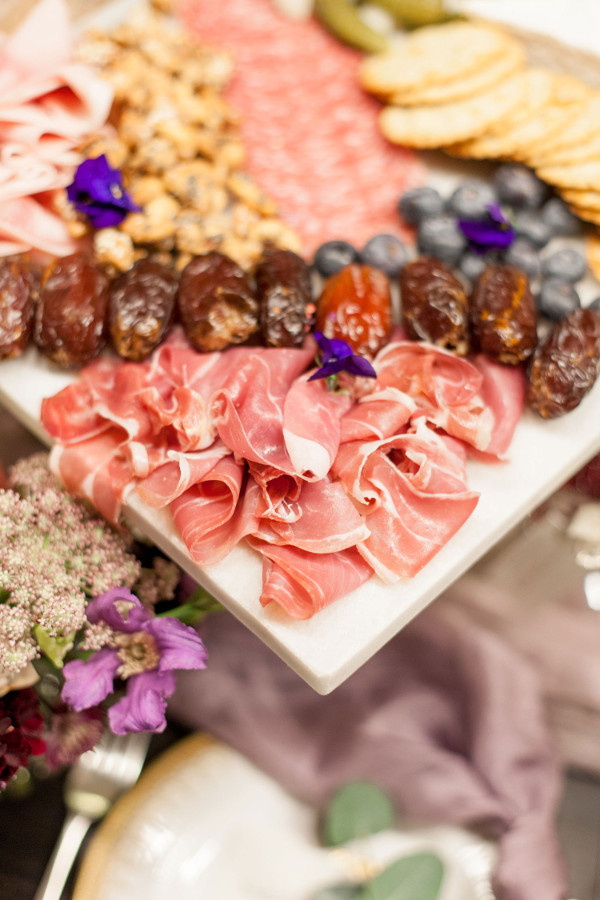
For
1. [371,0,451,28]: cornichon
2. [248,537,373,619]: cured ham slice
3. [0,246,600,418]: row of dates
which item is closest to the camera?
[248,537,373,619]: cured ham slice

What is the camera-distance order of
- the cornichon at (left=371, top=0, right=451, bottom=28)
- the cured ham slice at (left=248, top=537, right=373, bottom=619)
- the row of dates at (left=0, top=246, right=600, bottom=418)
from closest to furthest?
1. the cured ham slice at (left=248, top=537, right=373, bottom=619)
2. the row of dates at (left=0, top=246, right=600, bottom=418)
3. the cornichon at (left=371, top=0, right=451, bottom=28)

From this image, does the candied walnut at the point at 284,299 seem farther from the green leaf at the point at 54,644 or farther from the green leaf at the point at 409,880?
the green leaf at the point at 409,880

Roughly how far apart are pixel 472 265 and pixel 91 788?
1164 millimetres

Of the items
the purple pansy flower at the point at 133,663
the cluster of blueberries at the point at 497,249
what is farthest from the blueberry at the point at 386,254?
the purple pansy flower at the point at 133,663

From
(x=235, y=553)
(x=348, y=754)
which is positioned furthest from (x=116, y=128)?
(x=348, y=754)

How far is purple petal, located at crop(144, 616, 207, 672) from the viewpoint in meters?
0.93

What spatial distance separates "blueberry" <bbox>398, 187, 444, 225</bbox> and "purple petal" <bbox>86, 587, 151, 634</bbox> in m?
1.03

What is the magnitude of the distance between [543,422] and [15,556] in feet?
2.93

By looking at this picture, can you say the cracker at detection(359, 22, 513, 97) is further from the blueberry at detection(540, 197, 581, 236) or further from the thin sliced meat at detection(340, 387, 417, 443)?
the thin sliced meat at detection(340, 387, 417, 443)

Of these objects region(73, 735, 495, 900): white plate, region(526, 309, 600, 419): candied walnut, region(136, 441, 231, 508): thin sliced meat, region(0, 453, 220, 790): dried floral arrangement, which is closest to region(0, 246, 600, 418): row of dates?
region(526, 309, 600, 419): candied walnut

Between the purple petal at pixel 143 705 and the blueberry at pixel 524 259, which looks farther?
the blueberry at pixel 524 259

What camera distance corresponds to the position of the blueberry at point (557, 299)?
1.36 metres

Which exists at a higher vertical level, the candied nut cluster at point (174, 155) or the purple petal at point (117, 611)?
the candied nut cluster at point (174, 155)

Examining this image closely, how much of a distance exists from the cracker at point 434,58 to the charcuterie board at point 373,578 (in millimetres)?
826
